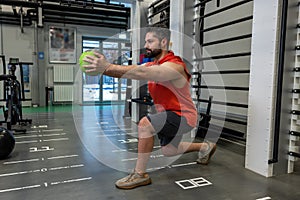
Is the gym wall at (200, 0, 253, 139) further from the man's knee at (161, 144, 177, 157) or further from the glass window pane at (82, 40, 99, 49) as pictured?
the glass window pane at (82, 40, 99, 49)

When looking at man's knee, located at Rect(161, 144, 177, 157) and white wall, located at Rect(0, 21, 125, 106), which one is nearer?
man's knee, located at Rect(161, 144, 177, 157)

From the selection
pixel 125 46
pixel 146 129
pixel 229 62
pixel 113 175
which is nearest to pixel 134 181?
pixel 113 175

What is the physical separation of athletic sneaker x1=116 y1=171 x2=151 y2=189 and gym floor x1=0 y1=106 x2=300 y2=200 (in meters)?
0.04

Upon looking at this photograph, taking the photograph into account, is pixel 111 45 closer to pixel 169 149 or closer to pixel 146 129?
pixel 169 149

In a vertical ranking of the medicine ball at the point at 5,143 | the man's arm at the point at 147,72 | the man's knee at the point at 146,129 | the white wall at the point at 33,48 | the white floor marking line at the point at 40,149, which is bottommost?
the white floor marking line at the point at 40,149

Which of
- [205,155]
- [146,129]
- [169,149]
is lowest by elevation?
[205,155]

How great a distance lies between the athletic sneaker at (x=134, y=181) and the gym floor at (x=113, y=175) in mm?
44

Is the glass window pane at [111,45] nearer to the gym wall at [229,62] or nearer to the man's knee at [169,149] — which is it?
the gym wall at [229,62]

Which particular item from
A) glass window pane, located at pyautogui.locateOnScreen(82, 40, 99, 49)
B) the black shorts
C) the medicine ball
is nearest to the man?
the black shorts

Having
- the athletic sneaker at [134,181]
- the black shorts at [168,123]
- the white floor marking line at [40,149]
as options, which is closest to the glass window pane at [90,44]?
the white floor marking line at [40,149]

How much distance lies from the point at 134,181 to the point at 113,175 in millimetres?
359

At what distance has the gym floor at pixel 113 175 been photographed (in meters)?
2.00

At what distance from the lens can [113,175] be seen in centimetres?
240

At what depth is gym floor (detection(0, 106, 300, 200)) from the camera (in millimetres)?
2002
